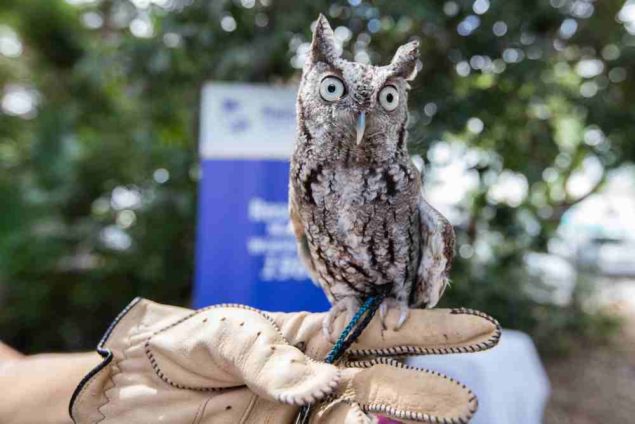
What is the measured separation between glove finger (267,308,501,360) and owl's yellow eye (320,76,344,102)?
55cm

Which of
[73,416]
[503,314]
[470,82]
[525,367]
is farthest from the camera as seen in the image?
[503,314]

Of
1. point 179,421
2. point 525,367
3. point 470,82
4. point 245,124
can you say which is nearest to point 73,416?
point 179,421

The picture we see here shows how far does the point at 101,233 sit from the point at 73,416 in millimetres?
2386

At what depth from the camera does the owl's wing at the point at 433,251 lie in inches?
49.9

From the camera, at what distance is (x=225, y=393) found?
1208 millimetres

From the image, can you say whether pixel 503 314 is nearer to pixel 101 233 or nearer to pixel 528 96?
pixel 528 96

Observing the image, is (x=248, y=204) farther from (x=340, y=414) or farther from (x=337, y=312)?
(x=340, y=414)

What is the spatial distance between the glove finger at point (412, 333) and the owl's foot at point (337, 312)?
1 centimetres

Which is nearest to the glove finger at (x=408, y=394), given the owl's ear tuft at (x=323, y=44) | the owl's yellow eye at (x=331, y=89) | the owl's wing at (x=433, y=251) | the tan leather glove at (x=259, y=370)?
the tan leather glove at (x=259, y=370)

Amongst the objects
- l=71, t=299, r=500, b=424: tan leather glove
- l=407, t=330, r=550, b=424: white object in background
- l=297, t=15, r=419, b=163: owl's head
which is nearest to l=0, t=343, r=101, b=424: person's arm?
l=71, t=299, r=500, b=424: tan leather glove

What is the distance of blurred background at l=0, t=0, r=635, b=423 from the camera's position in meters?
2.32

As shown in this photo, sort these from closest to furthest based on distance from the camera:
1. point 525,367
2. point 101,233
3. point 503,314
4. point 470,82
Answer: point 470,82 < point 525,367 < point 101,233 < point 503,314

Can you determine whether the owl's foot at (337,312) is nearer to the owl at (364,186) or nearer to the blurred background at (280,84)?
the owl at (364,186)

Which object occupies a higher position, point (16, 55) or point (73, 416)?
point (16, 55)
